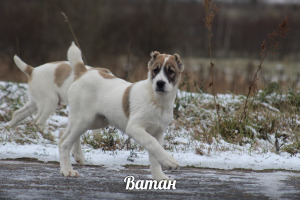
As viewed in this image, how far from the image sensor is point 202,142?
21.7 ft

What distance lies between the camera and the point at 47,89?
8.01 m

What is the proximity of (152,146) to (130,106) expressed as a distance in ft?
2.10

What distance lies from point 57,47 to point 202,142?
12.9 meters

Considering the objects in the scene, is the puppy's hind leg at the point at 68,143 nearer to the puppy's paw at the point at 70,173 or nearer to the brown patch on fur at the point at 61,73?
the puppy's paw at the point at 70,173

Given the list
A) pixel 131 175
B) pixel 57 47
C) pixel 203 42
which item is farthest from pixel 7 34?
pixel 131 175

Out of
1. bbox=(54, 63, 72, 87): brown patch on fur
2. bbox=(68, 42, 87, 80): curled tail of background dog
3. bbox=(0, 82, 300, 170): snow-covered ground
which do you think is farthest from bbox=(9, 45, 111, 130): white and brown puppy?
bbox=(68, 42, 87, 80): curled tail of background dog

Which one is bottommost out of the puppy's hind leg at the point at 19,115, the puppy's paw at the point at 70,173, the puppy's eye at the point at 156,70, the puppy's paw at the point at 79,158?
the puppy's hind leg at the point at 19,115

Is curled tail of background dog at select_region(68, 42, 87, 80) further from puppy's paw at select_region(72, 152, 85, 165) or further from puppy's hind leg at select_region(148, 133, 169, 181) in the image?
puppy's hind leg at select_region(148, 133, 169, 181)

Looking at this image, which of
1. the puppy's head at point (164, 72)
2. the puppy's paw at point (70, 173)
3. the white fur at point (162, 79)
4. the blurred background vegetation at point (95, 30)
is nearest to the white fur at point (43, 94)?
the puppy's paw at point (70, 173)

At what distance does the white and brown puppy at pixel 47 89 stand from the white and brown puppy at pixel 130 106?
2.43 meters

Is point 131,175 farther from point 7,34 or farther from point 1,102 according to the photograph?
point 7,34

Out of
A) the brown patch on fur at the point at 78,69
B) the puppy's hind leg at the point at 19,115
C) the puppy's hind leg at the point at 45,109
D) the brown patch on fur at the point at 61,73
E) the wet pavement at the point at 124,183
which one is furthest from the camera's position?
the brown patch on fur at the point at 61,73

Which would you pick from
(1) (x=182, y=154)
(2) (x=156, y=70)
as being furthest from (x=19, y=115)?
(2) (x=156, y=70)

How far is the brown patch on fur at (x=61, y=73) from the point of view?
26.0 ft
